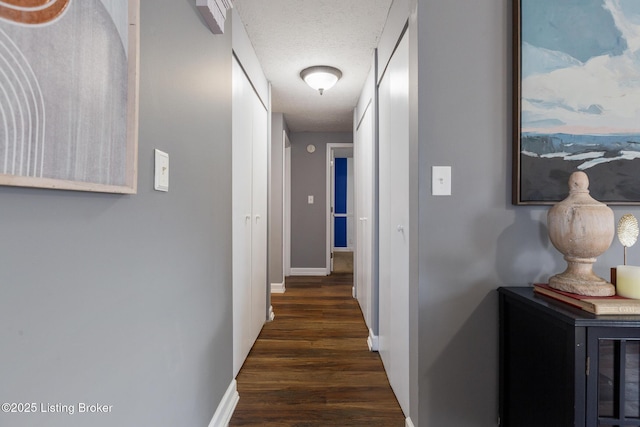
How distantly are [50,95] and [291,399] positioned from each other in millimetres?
1759

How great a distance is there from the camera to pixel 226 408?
161cm

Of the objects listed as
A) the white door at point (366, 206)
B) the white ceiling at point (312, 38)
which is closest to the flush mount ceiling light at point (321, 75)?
the white ceiling at point (312, 38)

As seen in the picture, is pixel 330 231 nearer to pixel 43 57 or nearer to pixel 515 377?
pixel 515 377

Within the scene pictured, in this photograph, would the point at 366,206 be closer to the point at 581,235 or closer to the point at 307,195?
the point at 581,235

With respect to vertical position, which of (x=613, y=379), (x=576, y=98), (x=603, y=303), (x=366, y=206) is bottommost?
(x=613, y=379)

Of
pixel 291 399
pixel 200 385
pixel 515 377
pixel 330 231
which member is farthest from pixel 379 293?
pixel 330 231

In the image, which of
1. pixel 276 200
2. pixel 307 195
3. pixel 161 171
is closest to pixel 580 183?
pixel 161 171

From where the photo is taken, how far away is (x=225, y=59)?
5.41 ft

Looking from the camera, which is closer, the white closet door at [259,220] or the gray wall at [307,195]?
the white closet door at [259,220]

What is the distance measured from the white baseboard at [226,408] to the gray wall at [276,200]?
7.38 ft

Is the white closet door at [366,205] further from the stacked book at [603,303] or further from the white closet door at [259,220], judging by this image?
the stacked book at [603,303]

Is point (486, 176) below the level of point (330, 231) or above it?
above

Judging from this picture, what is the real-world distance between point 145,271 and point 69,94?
0.50m

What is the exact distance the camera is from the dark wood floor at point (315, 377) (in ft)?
5.42
